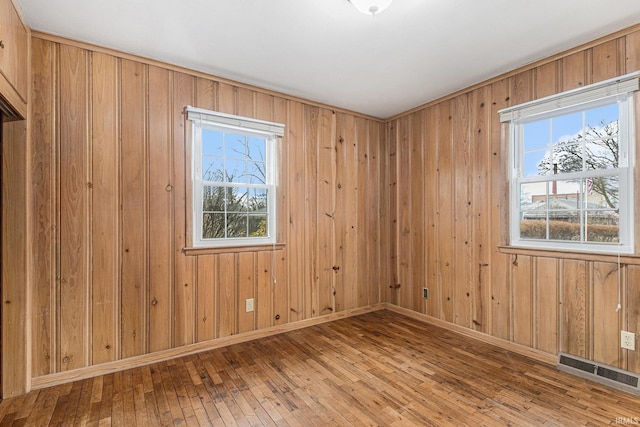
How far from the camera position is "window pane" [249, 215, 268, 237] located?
3.29 m

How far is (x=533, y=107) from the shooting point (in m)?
2.74

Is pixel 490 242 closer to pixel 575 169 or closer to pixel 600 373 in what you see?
pixel 575 169

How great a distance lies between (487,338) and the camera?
10.0 feet

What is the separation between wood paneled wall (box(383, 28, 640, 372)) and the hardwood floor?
0.39m

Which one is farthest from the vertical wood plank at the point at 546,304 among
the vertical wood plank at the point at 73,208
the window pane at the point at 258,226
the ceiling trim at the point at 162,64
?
the vertical wood plank at the point at 73,208

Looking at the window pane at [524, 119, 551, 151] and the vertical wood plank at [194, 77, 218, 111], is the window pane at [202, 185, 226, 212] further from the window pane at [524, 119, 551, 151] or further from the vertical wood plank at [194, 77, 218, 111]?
the window pane at [524, 119, 551, 151]

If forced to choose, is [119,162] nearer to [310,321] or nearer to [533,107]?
[310,321]

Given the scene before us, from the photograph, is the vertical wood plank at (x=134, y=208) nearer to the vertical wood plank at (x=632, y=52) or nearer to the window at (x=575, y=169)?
the window at (x=575, y=169)

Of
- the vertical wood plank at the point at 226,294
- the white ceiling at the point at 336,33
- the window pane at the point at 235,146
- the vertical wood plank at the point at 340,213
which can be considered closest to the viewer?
the white ceiling at the point at 336,33

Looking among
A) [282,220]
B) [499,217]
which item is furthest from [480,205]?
[282,220]

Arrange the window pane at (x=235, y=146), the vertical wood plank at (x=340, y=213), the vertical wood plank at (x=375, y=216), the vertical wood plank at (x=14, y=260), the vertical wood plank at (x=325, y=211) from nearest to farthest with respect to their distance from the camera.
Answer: the vertical wood plank at (x=14, y=260) < the window pane at (x=235, y=146) < the vertical wood plank at (x=325, y=211) < the vertical wood plank at (x=340, y=213) < the vertical wood plank at (x=375, y=216)

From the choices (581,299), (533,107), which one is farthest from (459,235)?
(533,107)

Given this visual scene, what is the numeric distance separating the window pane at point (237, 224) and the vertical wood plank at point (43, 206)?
4.44ft

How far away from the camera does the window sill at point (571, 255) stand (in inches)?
88.4
